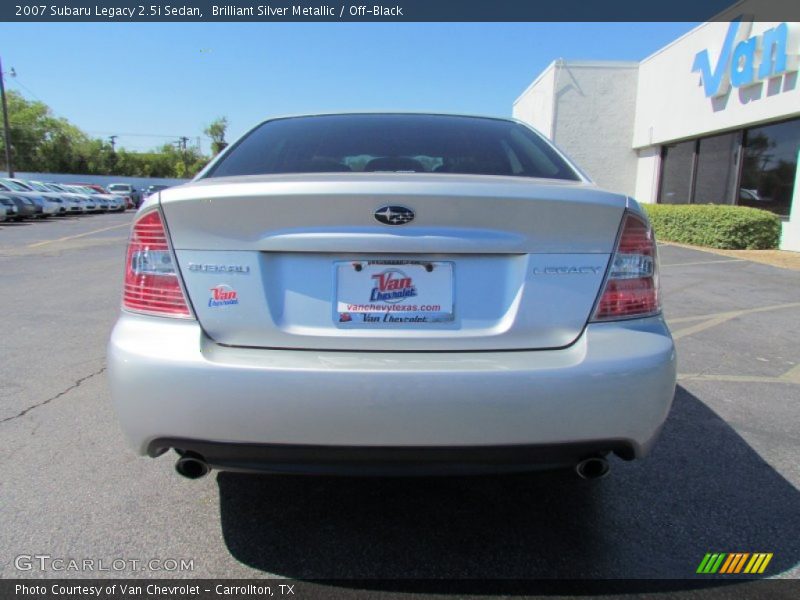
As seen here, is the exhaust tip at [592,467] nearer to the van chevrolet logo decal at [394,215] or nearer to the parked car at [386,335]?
the parked car at [386,335]

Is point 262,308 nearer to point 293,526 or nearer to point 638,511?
point 293,526

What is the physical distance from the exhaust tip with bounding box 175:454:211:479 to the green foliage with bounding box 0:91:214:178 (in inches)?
2810

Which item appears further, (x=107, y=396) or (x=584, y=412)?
(x=107, y=396)

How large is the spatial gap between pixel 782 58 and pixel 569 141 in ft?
33.7

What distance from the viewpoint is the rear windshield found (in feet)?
8.25

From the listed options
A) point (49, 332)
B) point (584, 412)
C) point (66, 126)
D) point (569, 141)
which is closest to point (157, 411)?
point (584, 412)

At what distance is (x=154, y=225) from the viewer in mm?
1874

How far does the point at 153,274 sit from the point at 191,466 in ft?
2.19

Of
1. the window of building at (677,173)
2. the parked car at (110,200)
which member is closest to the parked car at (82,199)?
the parked car at (110,200)

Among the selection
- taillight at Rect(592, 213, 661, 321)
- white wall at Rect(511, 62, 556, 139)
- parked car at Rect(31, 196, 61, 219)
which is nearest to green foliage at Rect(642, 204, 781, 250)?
white wall at Rect(511, 62, 556, 139)

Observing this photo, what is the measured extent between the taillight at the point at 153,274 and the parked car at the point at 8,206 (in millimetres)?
23527

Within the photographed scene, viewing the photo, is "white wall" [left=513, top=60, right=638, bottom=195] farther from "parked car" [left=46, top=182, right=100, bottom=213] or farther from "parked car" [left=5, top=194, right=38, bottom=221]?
"parked car" [left=46, top=182, right=100, bottom=213]

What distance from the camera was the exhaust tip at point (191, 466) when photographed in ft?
6.10

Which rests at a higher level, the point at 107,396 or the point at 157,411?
the point at 157,411
